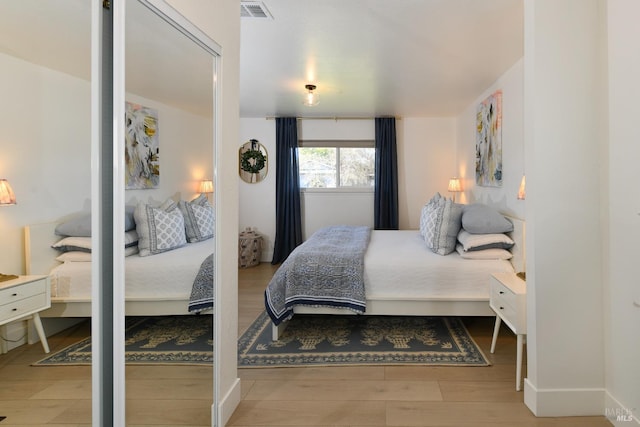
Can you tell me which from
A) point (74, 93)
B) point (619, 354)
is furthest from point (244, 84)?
point (619, 354)

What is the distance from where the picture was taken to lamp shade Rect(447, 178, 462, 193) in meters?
5.48

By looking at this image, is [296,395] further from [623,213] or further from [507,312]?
[623,213]

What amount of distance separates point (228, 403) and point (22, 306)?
131 centimetres

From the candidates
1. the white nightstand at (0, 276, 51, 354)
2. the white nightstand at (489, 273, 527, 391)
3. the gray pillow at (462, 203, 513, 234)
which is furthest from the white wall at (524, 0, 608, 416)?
the white nightstand at (0, 276, 51, 354)

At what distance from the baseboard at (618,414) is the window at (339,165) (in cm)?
459

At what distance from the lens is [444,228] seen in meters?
3.39

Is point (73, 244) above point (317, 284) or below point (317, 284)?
above

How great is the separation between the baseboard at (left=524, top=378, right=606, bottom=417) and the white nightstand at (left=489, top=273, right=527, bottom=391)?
23 centimetres

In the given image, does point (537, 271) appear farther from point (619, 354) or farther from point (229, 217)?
point (229, 217)

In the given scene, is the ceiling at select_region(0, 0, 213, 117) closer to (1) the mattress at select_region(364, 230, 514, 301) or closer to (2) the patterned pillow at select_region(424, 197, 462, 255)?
(1) the mattress at select_region(364, 230, 514, 301)

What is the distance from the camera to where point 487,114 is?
4.42 meters

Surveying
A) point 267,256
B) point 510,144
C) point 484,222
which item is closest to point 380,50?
point 510,144

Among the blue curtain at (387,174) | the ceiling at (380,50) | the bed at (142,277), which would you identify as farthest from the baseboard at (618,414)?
the blue curtain at (387,174)

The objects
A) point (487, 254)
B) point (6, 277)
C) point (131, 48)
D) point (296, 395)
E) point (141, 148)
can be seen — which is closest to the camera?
point (6, 277)
